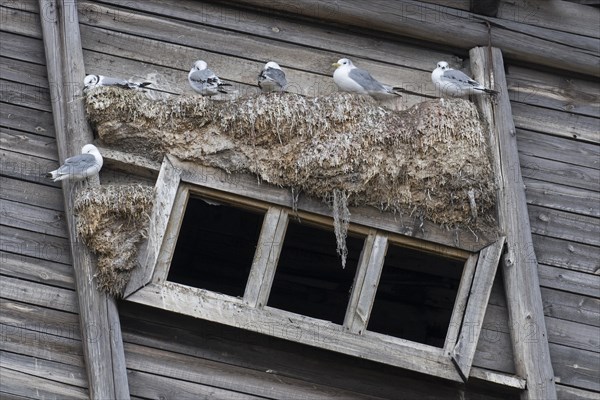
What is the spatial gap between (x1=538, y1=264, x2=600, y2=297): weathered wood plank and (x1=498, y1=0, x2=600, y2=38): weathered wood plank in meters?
1.57

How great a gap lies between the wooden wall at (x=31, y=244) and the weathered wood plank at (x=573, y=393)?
8.80 feet

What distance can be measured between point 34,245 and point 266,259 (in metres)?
1.31

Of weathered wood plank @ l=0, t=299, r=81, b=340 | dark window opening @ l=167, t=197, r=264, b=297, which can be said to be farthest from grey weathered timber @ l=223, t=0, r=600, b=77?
dark window opening @ l=167, t=197, r=264, b=297

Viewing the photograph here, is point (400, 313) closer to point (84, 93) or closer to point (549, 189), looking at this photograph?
point (549, 189)

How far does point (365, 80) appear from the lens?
238 inches

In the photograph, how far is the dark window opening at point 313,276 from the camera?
8.35 metres

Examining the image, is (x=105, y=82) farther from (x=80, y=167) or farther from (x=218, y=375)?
(x=218, y=375)

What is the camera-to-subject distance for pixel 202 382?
5699mm

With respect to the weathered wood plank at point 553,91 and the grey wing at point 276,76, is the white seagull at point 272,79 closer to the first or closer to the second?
the grey wing at point 276,76

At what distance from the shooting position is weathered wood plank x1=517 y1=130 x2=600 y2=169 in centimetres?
636

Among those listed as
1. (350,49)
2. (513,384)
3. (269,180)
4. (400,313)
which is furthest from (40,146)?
(400,313)

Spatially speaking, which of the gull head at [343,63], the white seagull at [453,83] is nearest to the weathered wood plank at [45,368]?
the gull head at [343,63]

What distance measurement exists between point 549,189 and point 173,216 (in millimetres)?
2295

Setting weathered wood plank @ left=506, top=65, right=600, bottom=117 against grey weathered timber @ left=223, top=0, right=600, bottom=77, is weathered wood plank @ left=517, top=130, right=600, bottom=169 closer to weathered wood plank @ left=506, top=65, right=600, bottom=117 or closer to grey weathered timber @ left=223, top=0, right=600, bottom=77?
weathered wood plank @ left=506, top=65, right=600, bottom=117
